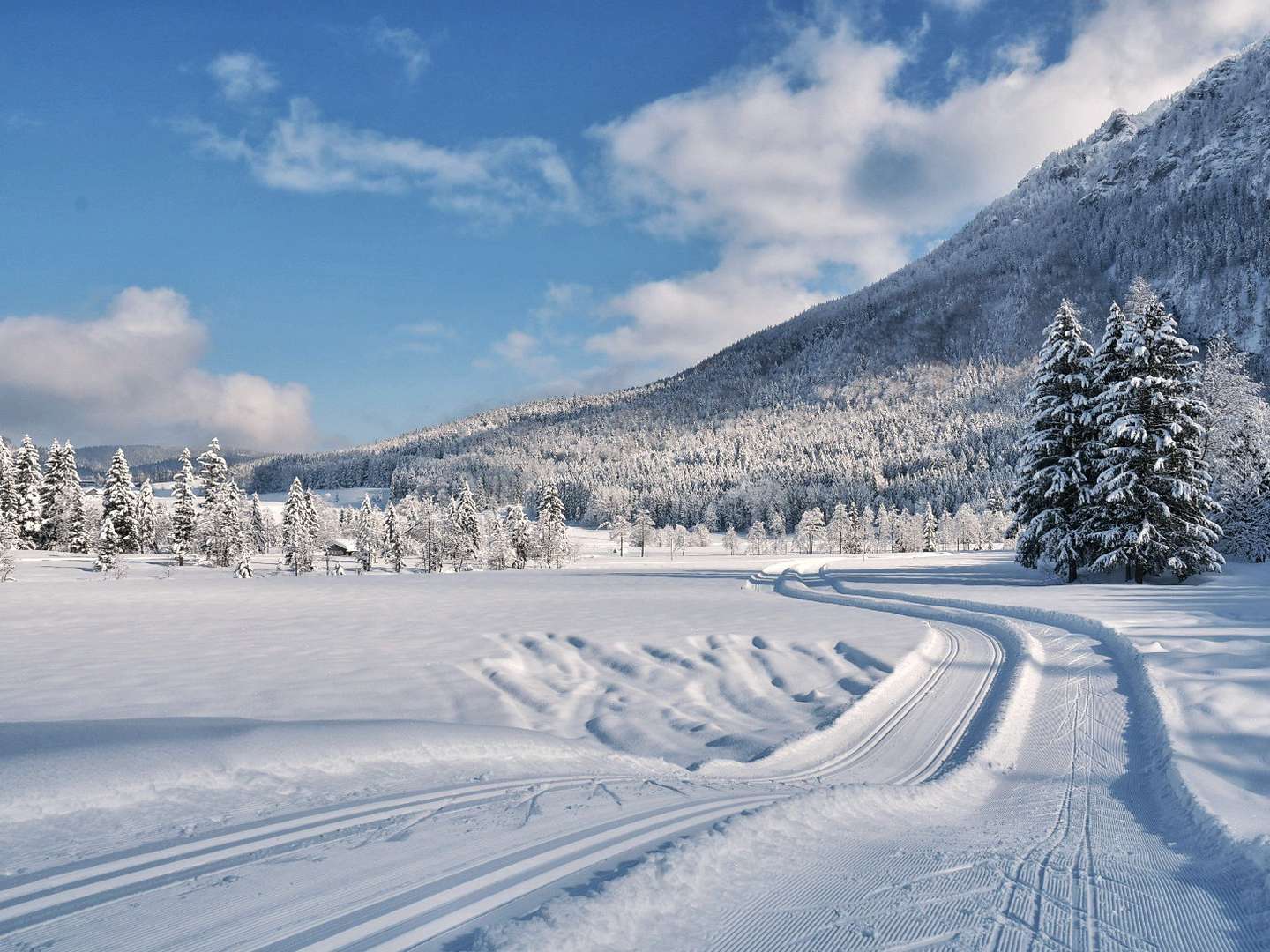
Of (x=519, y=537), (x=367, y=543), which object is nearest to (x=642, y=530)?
(x=519, y=537)

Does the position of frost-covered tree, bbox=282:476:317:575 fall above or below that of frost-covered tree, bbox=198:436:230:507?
below

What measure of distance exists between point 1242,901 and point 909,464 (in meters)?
192

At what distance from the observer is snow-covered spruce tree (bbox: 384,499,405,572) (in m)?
71.2

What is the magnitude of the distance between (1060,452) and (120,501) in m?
69.1

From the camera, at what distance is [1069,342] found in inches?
1146

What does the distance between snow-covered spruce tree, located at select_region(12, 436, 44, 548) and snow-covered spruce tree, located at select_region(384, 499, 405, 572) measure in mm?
30830

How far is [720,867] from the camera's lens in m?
4.65

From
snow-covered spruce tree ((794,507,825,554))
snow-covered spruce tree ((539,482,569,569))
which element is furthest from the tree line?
snow-covered spruce tree ((794,507,825,554))

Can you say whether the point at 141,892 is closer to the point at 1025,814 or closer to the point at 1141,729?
the point at 1025,814

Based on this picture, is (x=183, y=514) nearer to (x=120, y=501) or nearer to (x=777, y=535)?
(x=120, y=501)

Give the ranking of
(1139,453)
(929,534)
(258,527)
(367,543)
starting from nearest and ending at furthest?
(1139,453), (367,543), (258,527), (929,534)

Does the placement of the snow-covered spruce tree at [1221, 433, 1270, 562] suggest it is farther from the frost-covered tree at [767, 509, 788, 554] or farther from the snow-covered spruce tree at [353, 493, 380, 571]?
the frost-covered tree at [767, 509, 788, 554]

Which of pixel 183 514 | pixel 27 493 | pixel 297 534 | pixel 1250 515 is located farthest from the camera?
pixel 297 534

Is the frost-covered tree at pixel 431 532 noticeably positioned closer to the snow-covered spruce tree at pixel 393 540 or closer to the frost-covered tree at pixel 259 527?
the snow-covered spruce tree at pixel 393 540
